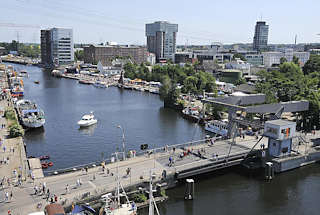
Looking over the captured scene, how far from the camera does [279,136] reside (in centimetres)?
3766

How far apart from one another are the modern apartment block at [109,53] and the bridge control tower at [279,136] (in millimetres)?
150757

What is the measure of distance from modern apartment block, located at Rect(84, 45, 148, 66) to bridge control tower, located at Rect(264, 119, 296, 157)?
150757mm

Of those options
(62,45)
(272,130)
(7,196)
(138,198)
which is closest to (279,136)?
(272,130)

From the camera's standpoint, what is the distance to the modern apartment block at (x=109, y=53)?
185m

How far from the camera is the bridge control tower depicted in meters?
37.8

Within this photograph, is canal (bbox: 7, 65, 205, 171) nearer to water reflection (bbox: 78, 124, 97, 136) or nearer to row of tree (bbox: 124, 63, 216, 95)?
water reflection (bbox: 78, 124, 97, 136)

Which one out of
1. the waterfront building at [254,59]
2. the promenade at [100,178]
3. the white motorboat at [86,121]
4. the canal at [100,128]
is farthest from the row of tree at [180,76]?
the waterfront building at [254,59]

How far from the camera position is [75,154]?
141 feet

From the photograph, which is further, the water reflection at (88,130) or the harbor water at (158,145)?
the water reflection at (88,130)

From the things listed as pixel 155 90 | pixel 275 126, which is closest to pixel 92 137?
pixel 275 126

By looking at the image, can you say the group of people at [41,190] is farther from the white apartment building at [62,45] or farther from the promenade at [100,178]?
the white apartment building at [62,45]

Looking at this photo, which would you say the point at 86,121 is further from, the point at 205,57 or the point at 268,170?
the point at 205,57

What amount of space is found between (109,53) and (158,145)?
489 feet

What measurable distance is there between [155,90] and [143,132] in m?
49.4
